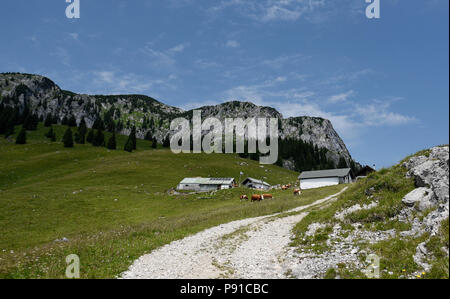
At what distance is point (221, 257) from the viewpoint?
612 inches

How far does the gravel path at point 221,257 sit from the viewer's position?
1250 centimetres

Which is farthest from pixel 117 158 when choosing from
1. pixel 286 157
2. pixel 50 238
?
pixel 286 157

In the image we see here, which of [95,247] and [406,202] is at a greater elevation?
[406,202]

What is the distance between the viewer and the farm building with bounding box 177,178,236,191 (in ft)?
262

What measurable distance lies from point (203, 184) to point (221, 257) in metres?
70.2

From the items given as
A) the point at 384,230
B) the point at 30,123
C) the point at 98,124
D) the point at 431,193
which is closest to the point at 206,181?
the point at 384,230

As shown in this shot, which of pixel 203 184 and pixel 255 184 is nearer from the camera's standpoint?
pixel 203 184

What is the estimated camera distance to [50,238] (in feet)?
112

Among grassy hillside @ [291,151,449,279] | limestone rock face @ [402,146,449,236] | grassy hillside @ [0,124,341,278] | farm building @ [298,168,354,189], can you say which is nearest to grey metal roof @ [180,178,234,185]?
grassy hillside @ [0,124,341,278]

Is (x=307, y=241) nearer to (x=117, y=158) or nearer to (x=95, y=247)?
(x=95, y=247)

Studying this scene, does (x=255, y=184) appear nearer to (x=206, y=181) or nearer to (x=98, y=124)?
(x=206, y=181)

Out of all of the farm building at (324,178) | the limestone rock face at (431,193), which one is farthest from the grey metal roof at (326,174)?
the limestone rock face at (431,193)

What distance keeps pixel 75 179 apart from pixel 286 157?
138 metres

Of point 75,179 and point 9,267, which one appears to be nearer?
point 9,267
